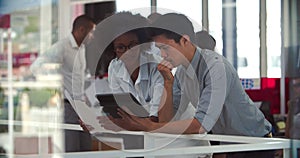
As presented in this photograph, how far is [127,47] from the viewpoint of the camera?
7.31ft

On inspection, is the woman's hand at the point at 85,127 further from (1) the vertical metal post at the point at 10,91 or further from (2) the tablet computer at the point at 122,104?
(1) the vertical metal post at the point at 10,91

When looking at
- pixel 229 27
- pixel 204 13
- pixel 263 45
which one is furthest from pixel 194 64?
pixel 229 27

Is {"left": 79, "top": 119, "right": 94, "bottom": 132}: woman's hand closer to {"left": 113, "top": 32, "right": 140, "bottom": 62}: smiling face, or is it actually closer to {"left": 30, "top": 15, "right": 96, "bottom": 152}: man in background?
{"left": 30, "top": 15, "right": 96, "bottom": 152}: man in background

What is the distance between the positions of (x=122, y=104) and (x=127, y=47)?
0.20 meters

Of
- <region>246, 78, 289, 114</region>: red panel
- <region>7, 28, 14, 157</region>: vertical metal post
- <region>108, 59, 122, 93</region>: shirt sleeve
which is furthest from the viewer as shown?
<region>7, 28, 14, 157</region>: vertical metal post

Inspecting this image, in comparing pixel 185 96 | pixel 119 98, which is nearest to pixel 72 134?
pixel 119 98

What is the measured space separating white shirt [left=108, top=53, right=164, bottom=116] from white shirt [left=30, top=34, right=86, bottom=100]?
1.64ft

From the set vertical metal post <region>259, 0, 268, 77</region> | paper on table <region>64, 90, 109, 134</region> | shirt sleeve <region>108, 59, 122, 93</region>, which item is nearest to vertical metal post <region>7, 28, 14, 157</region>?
paper on table <region>64, 90, 109, 134</region>

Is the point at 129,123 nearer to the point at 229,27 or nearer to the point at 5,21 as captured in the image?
the point at 5,21

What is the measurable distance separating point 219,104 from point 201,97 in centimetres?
6

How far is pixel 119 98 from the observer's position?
7.69ft

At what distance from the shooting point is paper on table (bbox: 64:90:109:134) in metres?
2.33

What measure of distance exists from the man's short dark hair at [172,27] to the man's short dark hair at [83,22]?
65 cm

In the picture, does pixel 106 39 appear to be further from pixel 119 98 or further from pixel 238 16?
pixel 238 16
